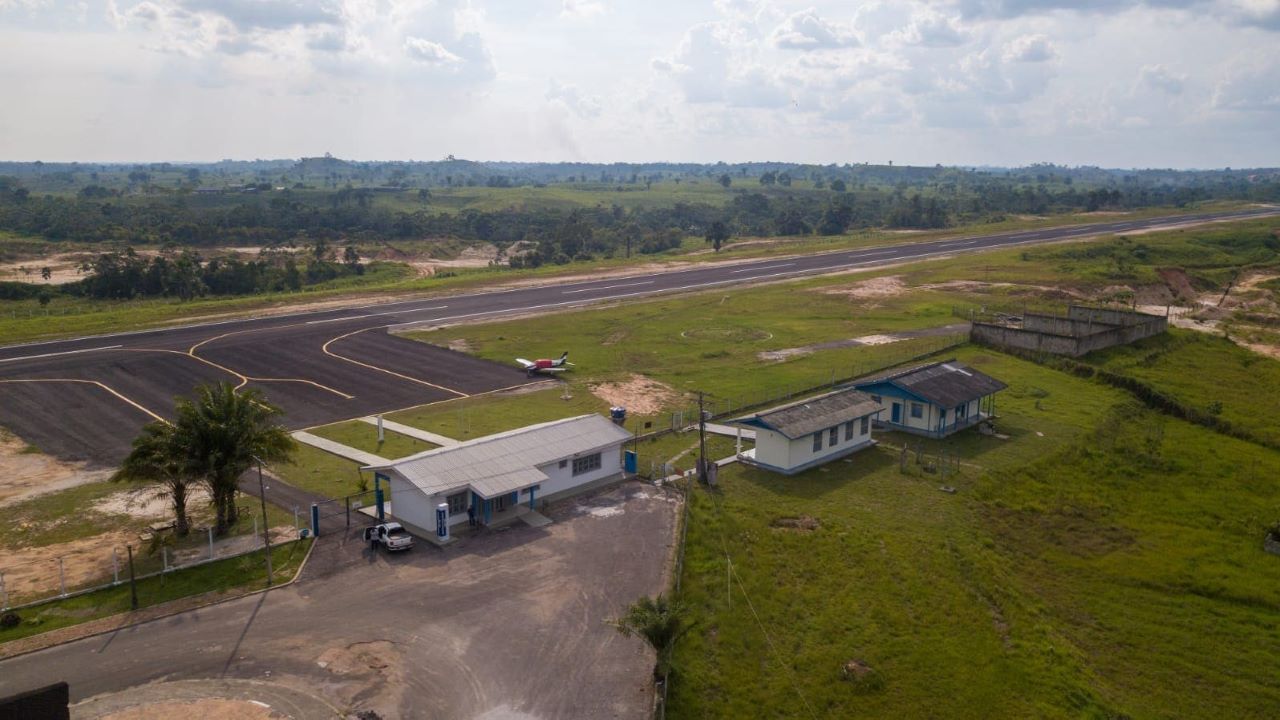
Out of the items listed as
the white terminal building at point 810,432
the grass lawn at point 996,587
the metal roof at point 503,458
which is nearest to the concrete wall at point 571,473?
the metal roof at point 503,458

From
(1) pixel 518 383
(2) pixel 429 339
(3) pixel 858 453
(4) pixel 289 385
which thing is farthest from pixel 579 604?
(2) pixel 429 339

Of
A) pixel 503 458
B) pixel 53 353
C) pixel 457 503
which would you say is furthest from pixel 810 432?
pixel 53 353

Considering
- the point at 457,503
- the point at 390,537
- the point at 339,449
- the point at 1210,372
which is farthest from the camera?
the point at 1210,372

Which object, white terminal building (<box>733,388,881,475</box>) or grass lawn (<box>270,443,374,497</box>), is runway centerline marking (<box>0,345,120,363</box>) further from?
white terminal building (<box>733,388,881,475</box>)

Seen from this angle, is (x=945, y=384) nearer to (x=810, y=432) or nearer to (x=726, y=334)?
(x=810, y=432)

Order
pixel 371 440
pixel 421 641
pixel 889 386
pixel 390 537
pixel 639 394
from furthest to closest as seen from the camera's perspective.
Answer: pixel 639 394 → pixel 889 386 → pixel 371 440 → pixel 390 537 → pixel 421 641

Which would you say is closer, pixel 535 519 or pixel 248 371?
pixel 535 519

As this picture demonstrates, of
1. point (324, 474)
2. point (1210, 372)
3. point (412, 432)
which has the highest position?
point (1210, 372)

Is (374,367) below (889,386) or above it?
below
